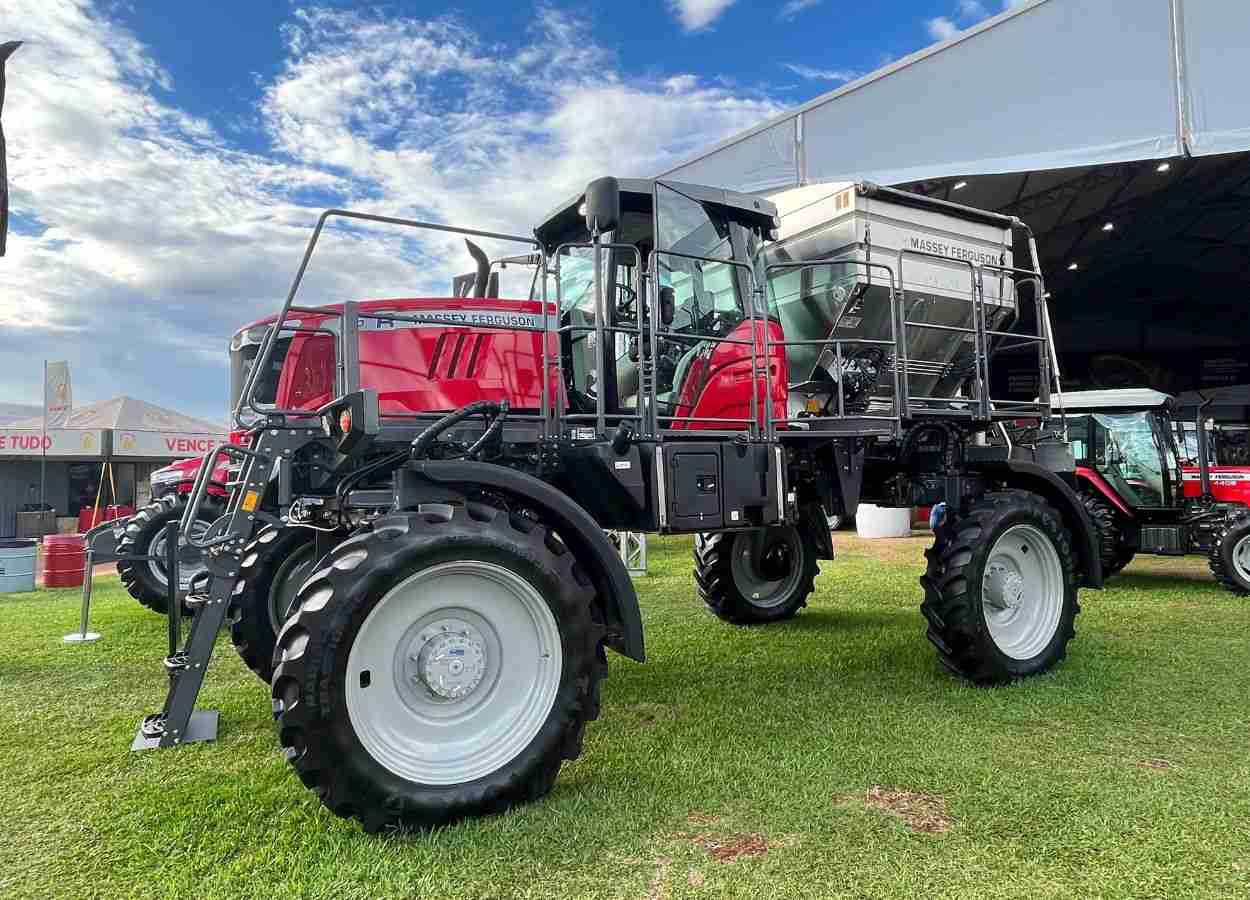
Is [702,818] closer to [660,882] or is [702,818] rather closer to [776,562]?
[660,882]

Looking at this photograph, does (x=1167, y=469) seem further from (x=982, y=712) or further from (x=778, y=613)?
(x=982, y=712)

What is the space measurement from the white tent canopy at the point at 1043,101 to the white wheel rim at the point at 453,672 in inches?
416

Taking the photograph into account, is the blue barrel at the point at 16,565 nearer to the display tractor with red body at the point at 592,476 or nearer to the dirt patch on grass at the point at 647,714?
the display tractor with red body at the point at 592,476

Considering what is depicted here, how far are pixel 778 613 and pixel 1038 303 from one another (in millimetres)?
3471

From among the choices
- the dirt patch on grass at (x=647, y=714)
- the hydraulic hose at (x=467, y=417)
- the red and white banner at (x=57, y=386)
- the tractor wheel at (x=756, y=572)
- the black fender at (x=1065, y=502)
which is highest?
the red and white banner at (x=57, y=386)

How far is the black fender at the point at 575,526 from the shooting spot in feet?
12.0

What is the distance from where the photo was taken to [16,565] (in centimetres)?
1096

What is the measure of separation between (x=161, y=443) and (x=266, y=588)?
865 inches

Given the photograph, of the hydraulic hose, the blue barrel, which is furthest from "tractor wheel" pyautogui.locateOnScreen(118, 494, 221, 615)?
A: the hydraulic hose

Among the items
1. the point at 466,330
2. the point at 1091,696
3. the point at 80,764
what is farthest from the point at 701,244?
the point at 80,764

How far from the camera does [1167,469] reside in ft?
34.0

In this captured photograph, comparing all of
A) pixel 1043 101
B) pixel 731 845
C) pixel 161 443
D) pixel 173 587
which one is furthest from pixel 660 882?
pixel 161 443

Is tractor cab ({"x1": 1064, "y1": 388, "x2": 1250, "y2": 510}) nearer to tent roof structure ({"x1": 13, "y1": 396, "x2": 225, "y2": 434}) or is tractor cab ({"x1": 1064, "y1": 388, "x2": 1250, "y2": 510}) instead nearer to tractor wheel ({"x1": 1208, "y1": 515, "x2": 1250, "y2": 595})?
tractor wheel ({"x1": 1208, "y1": 515, "x2": 1250, "y2": 595})

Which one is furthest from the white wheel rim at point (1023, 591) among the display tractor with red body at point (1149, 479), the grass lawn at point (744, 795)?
the display tractor with red body at point (1149, 479)
